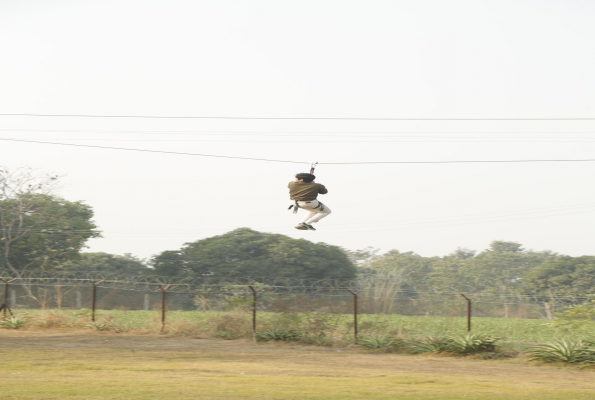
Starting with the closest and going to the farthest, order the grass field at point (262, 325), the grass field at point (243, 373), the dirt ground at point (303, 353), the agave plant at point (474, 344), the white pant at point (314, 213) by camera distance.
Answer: the grass field at point (243, 373), the dirt ground at point (303, 353), the white pant at point (314, 213), the agave plant at point (474, 344), the grass field at point (262, 325)

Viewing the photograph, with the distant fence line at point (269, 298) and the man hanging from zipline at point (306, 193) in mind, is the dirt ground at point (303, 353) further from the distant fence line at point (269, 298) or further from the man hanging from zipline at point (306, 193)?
the man hanging from zipline at point (306, 193)

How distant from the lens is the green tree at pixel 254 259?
4762cm

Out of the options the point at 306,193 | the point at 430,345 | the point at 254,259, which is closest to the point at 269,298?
the point at 430,345

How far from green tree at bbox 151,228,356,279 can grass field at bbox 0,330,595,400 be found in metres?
24.8

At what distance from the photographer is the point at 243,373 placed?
15555 millimetres

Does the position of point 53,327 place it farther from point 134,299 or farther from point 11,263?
point 11,263

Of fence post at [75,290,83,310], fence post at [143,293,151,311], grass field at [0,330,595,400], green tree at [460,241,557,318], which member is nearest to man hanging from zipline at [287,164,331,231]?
grass field at [0,330,595,400]

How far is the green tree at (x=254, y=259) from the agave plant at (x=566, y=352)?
3018cm

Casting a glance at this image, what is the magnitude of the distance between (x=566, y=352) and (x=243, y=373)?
8.48 meters

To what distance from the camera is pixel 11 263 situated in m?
43.6

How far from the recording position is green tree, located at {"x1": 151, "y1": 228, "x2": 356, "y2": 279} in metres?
47.6

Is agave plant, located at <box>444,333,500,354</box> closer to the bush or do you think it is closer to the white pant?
the bush

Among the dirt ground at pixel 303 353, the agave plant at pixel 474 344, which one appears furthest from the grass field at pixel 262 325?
the agave plant at pixel 474 344

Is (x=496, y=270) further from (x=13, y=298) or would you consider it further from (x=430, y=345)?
(x=430, y=345)
